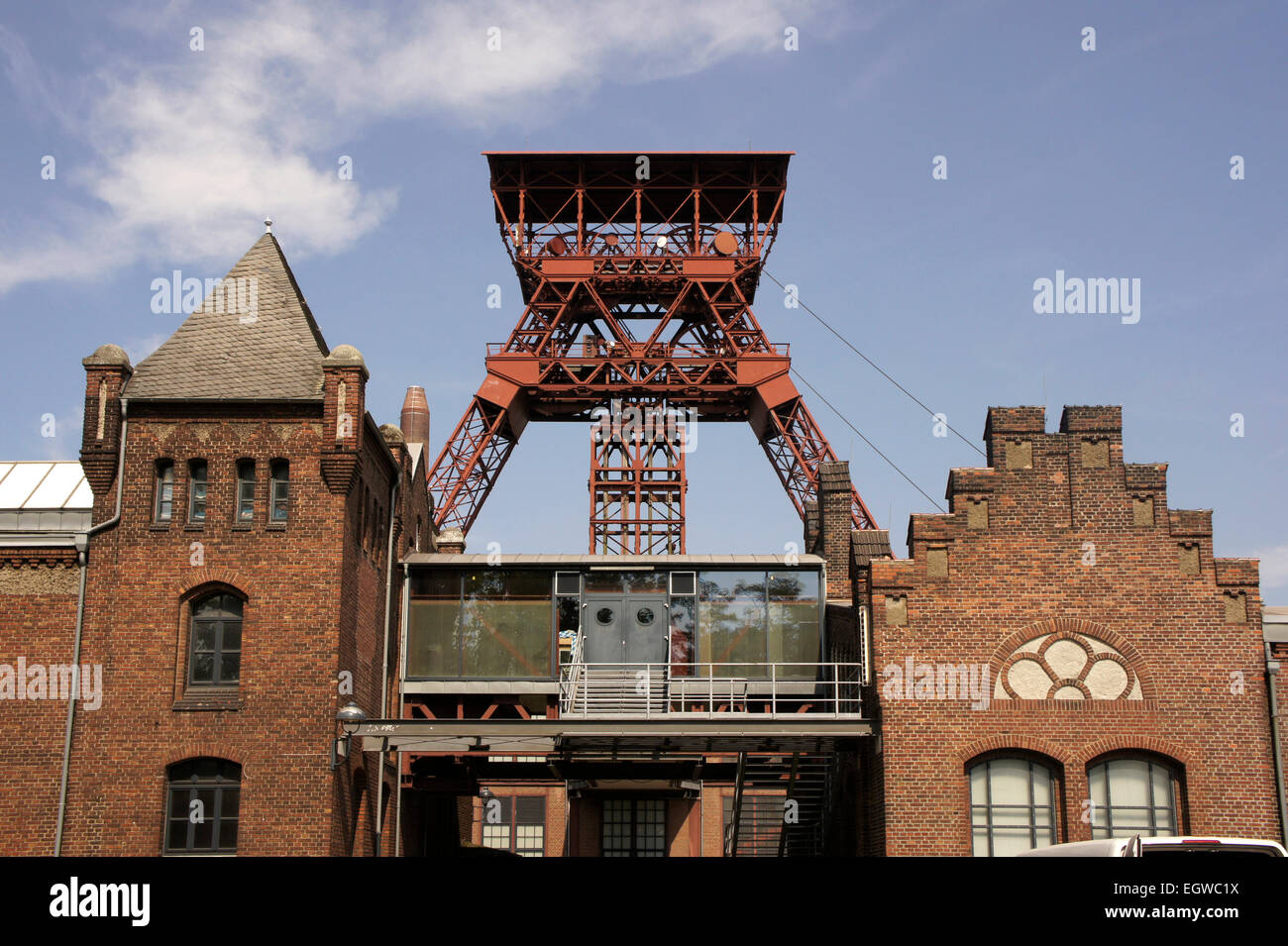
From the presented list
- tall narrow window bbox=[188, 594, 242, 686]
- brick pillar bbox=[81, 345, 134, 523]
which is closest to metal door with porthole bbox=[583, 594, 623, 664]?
tall narrow window bbox=[188, 594, 242, 686]

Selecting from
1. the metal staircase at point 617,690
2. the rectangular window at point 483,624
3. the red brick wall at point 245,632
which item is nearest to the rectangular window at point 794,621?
the metal staircase at point 617,690

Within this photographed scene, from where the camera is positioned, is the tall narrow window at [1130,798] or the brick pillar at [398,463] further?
the brick pillar at [398,463]

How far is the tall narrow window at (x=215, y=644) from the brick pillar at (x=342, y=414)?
2.74 m

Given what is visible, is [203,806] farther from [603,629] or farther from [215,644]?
[603,629]

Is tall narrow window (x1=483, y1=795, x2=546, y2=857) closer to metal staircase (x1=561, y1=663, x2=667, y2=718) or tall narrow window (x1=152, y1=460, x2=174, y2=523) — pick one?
metal staircase (x1=561, y1=663, x2=667, y2=718)

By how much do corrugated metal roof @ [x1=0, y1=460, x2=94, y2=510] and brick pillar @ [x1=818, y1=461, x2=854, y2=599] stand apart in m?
14.4

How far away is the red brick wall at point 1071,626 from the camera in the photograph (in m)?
21.3

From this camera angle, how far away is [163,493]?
2380 centimetres

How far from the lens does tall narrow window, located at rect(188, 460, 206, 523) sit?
23.7m

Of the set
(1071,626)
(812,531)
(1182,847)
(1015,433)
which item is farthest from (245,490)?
(1182,847)

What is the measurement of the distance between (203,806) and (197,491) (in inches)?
208

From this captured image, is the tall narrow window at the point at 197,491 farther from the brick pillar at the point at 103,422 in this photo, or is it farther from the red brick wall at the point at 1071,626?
the red brick wall at the point at 1071,626

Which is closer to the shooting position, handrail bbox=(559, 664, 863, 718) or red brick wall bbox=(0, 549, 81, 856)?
red brick wall bbox=(0, 549, 81, 856)
